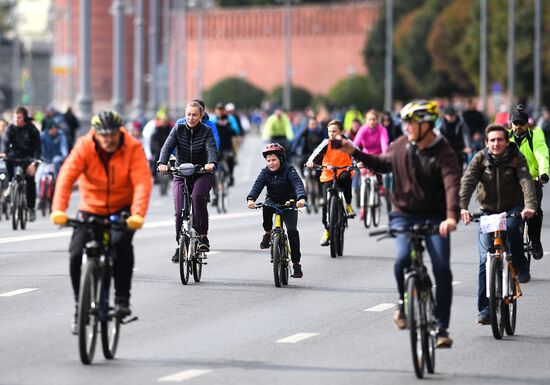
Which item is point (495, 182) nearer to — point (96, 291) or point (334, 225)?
point (96, 291)

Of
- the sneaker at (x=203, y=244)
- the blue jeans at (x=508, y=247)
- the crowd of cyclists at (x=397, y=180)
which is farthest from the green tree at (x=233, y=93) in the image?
the blue jeans at (x=508, y=247)

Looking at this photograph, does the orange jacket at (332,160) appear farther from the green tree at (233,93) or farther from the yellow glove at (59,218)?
Result: the green tree at (233,93)

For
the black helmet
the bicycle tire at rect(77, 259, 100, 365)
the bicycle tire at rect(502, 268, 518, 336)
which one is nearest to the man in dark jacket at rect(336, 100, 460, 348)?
the black helmet

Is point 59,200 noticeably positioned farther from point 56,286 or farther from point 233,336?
point 56,286

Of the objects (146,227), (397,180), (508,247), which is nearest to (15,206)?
(146,227)

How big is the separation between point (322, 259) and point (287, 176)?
3.06 metres

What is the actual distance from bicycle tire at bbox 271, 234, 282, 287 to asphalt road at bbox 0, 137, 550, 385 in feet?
0.33

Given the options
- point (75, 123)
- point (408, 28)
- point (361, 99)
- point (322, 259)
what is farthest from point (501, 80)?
point (322, 259)

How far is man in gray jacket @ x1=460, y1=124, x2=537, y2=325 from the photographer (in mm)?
12820

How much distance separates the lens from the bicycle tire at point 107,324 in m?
11.0

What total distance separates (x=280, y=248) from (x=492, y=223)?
361 cm

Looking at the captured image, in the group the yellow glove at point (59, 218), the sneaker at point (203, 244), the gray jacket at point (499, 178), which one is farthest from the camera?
the sneaker at point (203, 244)

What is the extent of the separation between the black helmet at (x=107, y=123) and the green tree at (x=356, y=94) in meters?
112

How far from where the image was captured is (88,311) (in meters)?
Result: 10.7
